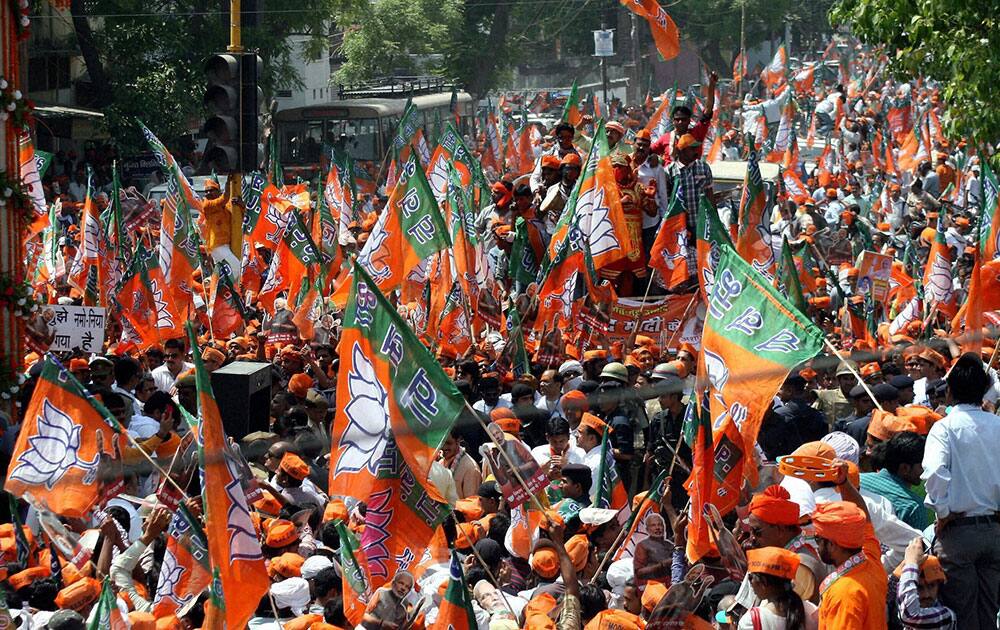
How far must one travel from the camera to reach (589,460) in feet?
29.9

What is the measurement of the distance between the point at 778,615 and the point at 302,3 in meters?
30.3

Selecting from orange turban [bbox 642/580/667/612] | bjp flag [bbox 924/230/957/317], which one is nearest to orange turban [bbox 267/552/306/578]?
orange turban [bbox 642/580/667/612]

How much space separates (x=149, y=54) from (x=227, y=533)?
92.1 ft

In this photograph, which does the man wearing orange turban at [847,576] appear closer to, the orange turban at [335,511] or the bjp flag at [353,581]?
the bjp flag at [353,581]

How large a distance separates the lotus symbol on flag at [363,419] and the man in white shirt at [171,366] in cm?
470

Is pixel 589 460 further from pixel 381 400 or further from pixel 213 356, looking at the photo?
pixel 213 356

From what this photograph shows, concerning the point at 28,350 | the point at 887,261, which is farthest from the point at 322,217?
the point at 887,261

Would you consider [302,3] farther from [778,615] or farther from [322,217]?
[778,615]

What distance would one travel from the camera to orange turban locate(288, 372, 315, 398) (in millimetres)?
A: 11203

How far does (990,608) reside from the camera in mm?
6988

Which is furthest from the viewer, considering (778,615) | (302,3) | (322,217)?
(302,3)

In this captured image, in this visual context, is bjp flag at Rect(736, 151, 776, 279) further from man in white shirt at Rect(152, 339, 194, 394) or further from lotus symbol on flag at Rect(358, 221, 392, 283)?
man in white shirt at Rect(152, 339, 194, 394)

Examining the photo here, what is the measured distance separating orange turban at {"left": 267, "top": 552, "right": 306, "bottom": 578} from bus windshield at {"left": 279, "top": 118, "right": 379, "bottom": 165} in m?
22.4

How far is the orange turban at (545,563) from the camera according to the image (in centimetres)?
720
